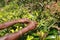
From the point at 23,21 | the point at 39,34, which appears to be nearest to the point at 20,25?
the point at 23,21

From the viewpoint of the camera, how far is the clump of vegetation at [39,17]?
2.14m

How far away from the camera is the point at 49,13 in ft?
9.73

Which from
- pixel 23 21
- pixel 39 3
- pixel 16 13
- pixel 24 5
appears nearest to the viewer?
pixel 23 21

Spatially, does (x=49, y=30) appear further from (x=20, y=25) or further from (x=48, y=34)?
(x=20, y=25)

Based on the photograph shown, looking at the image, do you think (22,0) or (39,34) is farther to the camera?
(22,0)

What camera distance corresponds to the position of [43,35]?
6.77ft

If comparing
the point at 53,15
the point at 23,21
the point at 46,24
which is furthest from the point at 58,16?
the point at 23,21

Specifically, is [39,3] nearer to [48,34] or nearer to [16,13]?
[16,13]

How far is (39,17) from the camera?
2984 mm

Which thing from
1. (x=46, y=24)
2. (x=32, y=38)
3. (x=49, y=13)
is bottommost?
(x=32, y=38)

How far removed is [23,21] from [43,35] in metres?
0.32

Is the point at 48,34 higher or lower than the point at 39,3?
lower

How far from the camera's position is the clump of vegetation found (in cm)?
214

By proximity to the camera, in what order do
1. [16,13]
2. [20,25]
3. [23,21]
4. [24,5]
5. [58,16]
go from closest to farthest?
1. [23,21]
2. [20,25]
3. [58,16]
4. [16,13]
5. [24,5]
